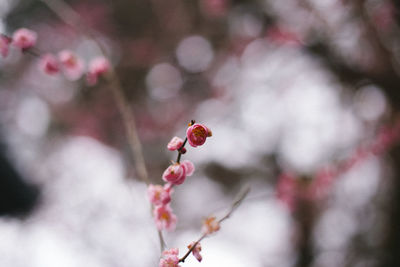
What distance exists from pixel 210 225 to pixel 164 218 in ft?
0.51

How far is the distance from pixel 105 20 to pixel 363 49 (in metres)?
3.28

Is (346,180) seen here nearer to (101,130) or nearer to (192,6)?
(192,6)

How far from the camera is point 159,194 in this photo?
90cm

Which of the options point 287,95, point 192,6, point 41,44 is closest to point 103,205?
point 41,44

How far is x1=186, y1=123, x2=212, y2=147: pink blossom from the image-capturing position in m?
0.74

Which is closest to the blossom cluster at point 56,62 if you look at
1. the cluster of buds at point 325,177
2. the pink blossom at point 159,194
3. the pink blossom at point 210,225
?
the pink blossom at point 159,194

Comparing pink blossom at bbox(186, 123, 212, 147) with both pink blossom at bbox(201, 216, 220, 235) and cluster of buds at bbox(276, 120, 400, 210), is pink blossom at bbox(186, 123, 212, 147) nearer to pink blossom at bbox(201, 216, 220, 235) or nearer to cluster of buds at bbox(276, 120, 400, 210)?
pink blossom at bbox(201, 216, 220, 235)

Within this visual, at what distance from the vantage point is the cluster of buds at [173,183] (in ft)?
2.44

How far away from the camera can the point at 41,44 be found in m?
4.18

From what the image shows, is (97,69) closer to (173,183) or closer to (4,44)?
(4,44)

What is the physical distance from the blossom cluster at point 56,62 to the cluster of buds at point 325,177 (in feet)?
8.91

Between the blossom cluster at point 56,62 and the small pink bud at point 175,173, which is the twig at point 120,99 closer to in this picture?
the blossom cluster at point 56,62

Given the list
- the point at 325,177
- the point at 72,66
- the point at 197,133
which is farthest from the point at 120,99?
the point at 325,177

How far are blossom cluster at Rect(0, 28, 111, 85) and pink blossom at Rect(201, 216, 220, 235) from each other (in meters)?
0.85
